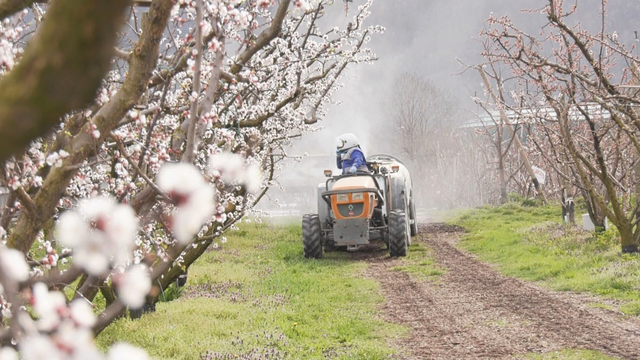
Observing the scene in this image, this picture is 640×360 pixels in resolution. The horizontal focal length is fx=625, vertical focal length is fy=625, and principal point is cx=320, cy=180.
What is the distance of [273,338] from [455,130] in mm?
31534

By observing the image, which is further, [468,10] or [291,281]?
[468,10]

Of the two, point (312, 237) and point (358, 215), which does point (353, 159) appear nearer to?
point (358, 215)

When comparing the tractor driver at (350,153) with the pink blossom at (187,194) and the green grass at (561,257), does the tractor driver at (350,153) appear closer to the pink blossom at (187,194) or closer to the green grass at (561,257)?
the green grass at (561,257)

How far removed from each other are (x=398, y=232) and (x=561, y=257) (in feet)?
9.65

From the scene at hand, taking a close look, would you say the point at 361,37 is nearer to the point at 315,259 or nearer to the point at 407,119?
the point at 315,259

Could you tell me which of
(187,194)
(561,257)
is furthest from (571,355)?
(187,194)

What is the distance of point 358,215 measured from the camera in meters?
11.7

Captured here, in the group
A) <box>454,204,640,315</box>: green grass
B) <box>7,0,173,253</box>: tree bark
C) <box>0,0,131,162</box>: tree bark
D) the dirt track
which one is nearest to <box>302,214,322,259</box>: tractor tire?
the dirt track

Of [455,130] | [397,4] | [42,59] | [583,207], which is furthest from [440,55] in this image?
[42,59]

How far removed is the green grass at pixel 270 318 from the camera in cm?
612

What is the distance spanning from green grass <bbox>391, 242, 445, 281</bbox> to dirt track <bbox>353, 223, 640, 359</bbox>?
206 mm

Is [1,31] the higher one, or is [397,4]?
[397,4]

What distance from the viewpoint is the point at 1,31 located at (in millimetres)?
3600

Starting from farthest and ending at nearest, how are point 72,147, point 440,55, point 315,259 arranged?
point 440,55 < point 315,259 < point 72,147
